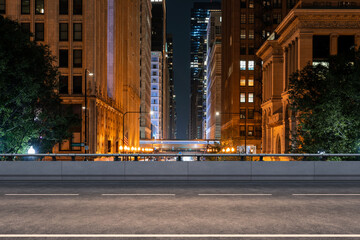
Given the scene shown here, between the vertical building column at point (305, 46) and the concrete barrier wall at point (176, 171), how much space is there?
44.9 metres

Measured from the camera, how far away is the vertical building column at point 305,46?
6116cm

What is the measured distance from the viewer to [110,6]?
79938 millimetres

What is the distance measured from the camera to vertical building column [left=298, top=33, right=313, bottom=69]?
61.2 meters

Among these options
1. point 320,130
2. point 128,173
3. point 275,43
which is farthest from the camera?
point 275,43

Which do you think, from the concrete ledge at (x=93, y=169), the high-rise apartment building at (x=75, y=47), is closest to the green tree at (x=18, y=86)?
the concrete ledge at (x=93, y=169)

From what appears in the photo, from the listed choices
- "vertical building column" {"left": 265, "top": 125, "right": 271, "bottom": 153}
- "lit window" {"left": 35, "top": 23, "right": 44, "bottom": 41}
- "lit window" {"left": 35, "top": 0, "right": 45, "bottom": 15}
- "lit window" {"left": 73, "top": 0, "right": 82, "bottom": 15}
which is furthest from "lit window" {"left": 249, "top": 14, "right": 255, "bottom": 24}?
"lit window" {"left": 35, "top": 23, "right": 44, "bottom": 41}

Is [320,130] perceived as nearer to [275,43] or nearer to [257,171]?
[257,171]

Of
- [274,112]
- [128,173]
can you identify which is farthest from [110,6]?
[128,173]

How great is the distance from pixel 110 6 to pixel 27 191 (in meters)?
70.7

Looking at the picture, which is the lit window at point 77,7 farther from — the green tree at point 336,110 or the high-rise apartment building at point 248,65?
the high-rise apartment building at point 248,65

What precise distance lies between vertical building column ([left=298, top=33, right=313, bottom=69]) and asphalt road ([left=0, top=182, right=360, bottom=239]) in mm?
48178

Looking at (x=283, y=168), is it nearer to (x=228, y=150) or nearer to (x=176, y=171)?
(x=176, y=171)

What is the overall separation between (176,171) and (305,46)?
48834 millimetres

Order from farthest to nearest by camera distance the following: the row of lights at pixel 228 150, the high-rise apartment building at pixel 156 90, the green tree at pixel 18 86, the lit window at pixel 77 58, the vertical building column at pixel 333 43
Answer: the high-rise apartment building at pixel 156 90, the row of lights at pixel 228 150, the vertical building column at pixel 333 43, the lit window at pixel 77 58, the green tree at pixel 18 86
